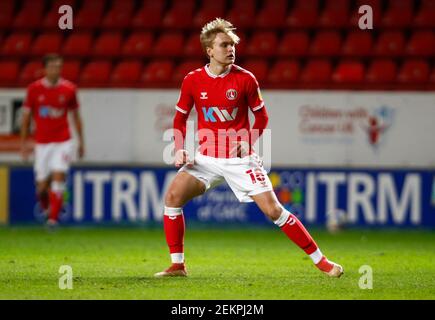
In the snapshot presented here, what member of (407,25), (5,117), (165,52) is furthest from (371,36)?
(5,117)

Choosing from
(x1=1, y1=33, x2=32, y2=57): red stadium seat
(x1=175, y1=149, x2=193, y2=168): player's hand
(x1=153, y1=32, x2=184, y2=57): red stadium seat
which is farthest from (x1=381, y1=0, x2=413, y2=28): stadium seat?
(x1=175, y1=149, x2=193, y2=168): player's hand

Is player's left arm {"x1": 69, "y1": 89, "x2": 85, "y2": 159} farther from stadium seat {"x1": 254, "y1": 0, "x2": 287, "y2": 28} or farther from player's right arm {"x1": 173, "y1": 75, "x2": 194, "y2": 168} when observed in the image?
player's right arm {"x1": 173, "y1": 75, "x2": 194, "y2": 168}

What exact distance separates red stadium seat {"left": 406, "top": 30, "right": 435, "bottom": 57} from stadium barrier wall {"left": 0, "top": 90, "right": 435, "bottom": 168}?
1.25m

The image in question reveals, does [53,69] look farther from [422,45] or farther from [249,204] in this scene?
[422,45]

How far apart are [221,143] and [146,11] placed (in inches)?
305

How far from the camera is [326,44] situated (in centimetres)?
1382

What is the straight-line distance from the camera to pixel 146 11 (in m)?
14.6

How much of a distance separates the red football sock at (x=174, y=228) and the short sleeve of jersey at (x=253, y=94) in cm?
93

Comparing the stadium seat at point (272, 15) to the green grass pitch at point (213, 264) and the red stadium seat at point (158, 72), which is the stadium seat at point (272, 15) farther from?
the green grass pitch at point (213, 264)

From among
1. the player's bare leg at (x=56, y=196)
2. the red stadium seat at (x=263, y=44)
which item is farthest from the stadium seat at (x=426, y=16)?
the player's bare leg at (x=56, y=196)

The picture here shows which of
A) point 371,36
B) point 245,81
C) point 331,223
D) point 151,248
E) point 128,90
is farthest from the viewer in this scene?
point 371,36

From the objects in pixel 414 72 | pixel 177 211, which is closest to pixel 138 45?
pixel 414 72

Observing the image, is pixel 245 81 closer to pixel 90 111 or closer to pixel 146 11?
pixel 90 111

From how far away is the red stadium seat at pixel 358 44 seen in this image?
1365 centimetres
